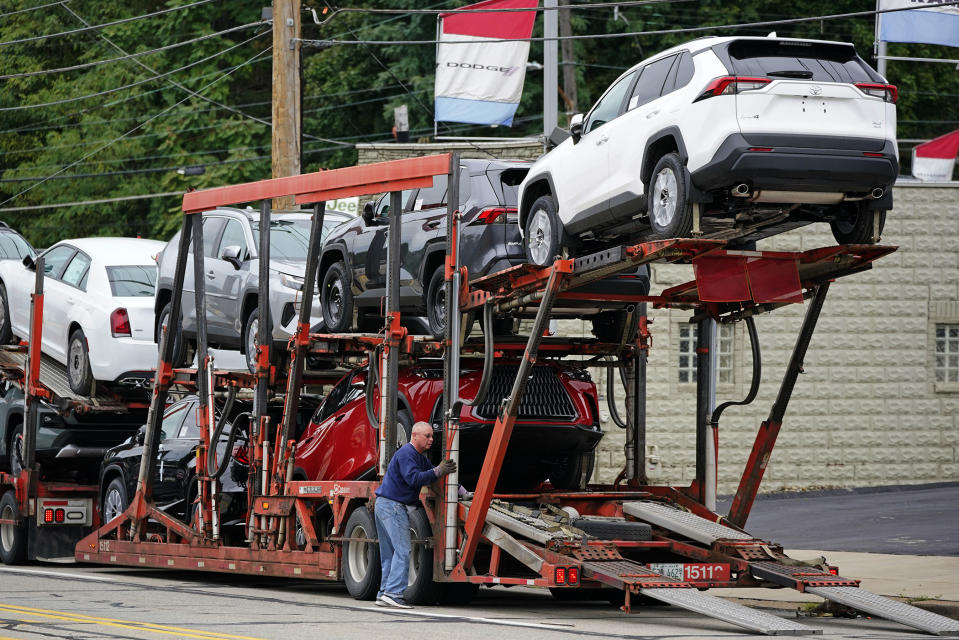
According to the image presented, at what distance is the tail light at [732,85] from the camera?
10.6 metres

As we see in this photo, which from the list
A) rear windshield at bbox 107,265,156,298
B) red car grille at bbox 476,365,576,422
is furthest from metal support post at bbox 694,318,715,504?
rear windshield at bbox 107,265,156,298

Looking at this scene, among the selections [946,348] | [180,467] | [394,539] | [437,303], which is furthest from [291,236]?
[946,348]

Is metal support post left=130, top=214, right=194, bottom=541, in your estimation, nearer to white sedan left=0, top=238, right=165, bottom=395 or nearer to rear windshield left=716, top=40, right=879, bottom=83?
white sedan left=0, top=238, right=165, bottom=395

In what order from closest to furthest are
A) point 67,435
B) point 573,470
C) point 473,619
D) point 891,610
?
point 891,610 < point 473,619 < point 573,470 < point 67,435

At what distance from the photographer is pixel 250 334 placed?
Result: 1558 cm

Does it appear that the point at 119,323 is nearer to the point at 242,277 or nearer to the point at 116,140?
the point at 242,277

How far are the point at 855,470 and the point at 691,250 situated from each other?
1333cm

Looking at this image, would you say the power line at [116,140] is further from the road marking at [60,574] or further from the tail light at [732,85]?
the tail light at [732,85]

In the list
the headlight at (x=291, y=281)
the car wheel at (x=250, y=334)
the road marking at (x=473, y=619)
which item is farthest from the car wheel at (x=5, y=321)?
the road marking at (x=473, y=619)

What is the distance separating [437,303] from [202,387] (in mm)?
3335

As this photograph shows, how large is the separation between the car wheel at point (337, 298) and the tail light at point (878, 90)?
5.78 m

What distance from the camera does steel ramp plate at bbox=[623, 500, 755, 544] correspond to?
12516 mm

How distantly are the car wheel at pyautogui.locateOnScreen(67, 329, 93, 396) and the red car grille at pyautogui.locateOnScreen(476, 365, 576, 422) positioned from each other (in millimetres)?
6715

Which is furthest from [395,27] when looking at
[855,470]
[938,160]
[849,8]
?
[855,470]
